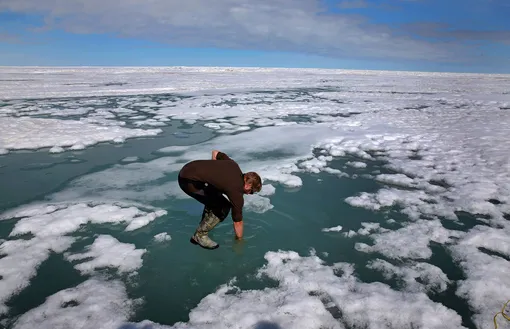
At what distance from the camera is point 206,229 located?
142 inches

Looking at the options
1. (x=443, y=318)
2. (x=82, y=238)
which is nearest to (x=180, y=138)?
(x=82, y=238)

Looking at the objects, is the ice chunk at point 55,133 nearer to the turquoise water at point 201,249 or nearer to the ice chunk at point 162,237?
the turquoise water at point 201,249

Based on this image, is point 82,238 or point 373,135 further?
point 373,135

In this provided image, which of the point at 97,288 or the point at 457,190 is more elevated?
the point at 457,190

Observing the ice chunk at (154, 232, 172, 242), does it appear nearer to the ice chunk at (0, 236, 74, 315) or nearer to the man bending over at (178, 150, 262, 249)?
the man bending over at (178, 150, 262, 249)

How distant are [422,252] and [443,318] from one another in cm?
99

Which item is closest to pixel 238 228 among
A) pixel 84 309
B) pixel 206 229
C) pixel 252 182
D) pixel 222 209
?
pixel 222 209

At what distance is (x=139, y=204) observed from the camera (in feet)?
15.3

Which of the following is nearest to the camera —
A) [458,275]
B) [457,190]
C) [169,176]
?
[458,275]

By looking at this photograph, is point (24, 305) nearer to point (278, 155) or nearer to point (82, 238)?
point (82, 238)

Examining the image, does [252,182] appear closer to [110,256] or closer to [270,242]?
[270,242]

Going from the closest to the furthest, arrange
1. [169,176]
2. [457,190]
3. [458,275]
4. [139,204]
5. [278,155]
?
[458,275] → [139,204] → [457,190] → [169,176] → [278,155]

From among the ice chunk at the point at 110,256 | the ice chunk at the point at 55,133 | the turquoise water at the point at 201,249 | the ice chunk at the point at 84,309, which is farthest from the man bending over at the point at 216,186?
the ice chunk at the point at 55,133

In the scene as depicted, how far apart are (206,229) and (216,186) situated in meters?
0.67
